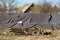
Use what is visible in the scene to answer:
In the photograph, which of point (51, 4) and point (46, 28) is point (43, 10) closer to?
point (51, 4)

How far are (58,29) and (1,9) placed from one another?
72.2ft

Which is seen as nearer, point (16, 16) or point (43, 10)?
point (16, 16)

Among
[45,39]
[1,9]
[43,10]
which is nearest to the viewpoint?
[45,39]

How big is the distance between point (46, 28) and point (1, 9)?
21.6 m

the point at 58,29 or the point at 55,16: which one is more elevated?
the point at 55,16

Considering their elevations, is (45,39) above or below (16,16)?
below

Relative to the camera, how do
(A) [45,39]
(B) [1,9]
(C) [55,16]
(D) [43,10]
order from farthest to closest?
(B) [1,9]
(D) [43,10]
(C) [55,16]
(A) [45,39]

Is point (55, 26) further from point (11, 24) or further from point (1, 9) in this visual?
point (1, 9)

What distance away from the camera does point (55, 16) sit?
16781 millimetres

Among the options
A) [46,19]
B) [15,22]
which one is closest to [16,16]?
[15,22]

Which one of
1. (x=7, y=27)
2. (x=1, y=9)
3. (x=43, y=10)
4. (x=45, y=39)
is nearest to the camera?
(x=45, y=39)

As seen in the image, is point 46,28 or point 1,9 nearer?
point 46,28

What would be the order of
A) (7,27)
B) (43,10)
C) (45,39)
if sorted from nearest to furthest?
(45,39), (7,27), (43,10)

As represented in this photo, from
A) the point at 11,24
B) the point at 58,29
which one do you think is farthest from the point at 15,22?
the point at 58,29
